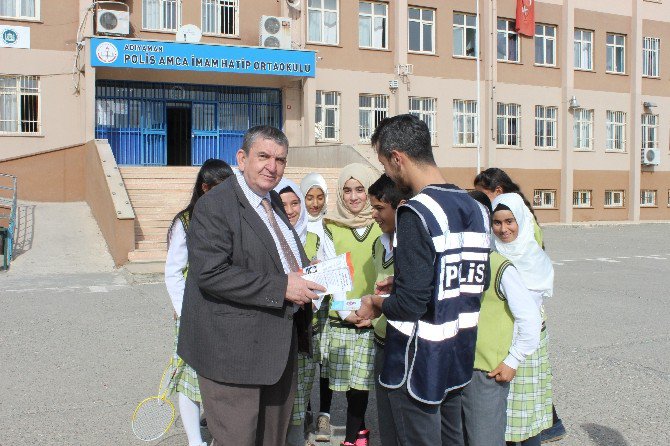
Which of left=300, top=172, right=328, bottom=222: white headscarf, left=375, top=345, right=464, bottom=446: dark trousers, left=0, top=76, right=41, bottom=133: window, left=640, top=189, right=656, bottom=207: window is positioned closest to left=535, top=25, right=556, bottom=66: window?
left=640, top=189, right=656, bottom=207: window

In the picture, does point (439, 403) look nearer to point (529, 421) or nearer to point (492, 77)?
point (529, 421)

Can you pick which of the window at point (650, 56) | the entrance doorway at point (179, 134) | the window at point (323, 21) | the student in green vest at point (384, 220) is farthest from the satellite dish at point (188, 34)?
the window at point (650, 56)

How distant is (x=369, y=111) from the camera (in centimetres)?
2633

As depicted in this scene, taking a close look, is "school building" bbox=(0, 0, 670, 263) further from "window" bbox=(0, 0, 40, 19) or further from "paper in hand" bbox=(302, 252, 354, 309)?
"paper in hand" bbox=(302, 252, 354, 309)

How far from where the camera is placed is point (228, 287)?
10.3 feet

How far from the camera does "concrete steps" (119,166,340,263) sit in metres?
14.8

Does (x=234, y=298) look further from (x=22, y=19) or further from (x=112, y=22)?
(x=22, y=19)

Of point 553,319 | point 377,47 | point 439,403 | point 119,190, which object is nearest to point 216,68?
point 377,47

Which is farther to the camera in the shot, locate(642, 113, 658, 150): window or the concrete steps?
locate(642, 113, 658, 150): window

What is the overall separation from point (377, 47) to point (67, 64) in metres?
10.5

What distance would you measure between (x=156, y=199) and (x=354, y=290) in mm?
13466

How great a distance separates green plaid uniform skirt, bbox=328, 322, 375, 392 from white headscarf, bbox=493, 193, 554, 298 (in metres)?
1.13

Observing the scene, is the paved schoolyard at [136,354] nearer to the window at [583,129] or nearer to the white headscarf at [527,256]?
the white headscarf at [527,256]

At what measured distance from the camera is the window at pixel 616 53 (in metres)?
31.5
